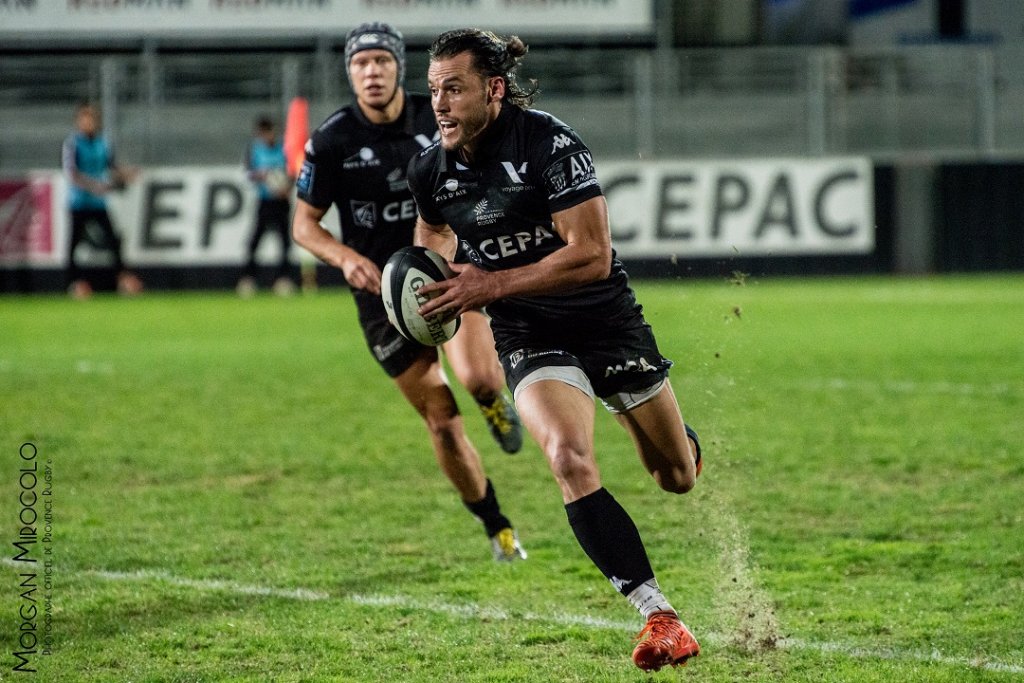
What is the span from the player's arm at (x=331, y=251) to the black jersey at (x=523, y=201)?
38.4 inches

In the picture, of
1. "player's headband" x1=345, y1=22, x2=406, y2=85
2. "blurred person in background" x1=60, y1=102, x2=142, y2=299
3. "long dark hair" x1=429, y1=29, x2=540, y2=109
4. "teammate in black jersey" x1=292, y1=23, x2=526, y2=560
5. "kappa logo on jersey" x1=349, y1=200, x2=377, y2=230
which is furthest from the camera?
"blurred person in background" x1=60, y1=102, x2=142, y2=299

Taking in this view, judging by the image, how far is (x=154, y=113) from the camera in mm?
23516

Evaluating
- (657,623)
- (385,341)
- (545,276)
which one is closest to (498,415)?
(385,341)

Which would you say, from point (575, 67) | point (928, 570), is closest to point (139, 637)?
point (928, 570)

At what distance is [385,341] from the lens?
6918 mm

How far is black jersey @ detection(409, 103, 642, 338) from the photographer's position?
502cm

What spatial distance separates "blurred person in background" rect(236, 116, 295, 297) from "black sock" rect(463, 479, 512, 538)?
14989 mm

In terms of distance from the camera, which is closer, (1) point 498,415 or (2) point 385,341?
(2) point 385,341

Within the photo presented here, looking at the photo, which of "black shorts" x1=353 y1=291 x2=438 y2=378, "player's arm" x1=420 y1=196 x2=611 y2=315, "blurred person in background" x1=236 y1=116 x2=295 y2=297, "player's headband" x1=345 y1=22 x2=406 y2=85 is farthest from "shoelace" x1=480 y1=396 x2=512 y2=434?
"blurred person in background" x1=236 y1=116 x2=295 y2=297

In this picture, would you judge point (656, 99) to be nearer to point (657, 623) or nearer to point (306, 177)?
point (306, 177)

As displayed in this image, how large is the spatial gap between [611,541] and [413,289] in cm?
118

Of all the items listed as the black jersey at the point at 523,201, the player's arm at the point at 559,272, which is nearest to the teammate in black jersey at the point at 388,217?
the black jersey at the point at 523,201

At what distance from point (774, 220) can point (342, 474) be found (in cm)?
1503

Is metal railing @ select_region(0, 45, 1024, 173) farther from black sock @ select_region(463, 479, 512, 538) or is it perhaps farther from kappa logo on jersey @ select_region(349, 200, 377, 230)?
black sock @ select_region(463, 479, 512, 538)
